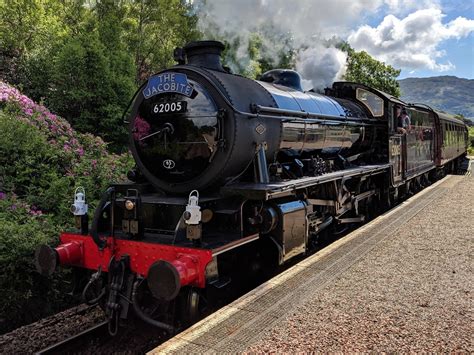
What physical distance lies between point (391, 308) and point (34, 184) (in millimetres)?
7022

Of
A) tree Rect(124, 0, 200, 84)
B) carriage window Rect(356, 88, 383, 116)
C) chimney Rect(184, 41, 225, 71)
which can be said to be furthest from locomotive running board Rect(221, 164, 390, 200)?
tree Rect(124, 0, 200, 84)

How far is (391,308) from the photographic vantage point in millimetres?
4082

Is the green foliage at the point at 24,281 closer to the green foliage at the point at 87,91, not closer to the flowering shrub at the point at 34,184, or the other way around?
the flowering shrub at the point at 34,184

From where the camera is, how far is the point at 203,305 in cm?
516

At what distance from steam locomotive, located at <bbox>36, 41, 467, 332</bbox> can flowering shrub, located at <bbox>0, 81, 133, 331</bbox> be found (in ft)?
3.83

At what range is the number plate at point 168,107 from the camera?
5.02 m

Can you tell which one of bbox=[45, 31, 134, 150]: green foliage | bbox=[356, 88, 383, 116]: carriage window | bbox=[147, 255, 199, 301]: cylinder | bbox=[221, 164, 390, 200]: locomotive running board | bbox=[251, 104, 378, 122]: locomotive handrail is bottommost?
bbox=[147, 255, 199, 301]: cylinder

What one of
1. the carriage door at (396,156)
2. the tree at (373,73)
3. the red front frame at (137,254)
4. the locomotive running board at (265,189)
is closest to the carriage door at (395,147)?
the carriage door at (396,156)

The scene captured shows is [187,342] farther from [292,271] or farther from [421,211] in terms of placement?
[421,211]

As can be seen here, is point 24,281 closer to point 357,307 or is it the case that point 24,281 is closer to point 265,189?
point 265,189

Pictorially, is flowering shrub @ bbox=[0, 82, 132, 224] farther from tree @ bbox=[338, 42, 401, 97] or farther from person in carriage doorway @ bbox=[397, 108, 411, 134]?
tree @ bbox=[338, 42, 401, 97]

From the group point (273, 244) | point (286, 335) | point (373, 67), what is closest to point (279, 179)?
point (273, 244)

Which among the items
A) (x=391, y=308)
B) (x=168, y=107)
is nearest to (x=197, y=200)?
(x=168, y=107)

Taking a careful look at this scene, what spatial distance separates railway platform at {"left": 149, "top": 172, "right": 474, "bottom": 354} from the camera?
3387mm
